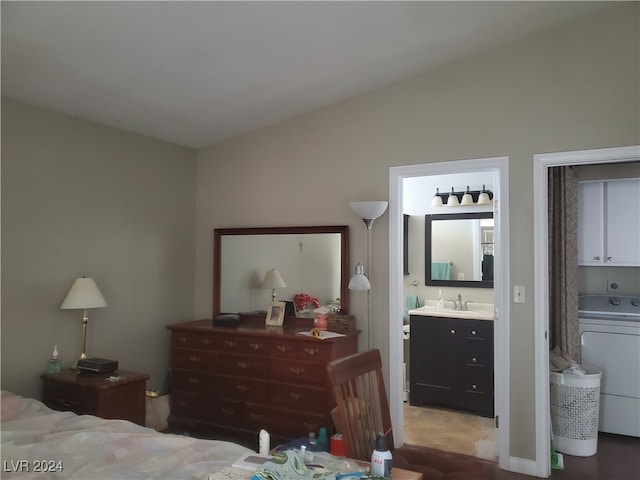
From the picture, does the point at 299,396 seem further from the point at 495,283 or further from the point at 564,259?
the point at 564,259

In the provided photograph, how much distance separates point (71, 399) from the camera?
3236 millimetres

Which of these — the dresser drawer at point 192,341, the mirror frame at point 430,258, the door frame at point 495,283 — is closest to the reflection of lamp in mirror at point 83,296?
the dresser drawer at point 192,341

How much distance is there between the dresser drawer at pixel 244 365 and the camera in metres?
3.82

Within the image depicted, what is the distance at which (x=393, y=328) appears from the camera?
3773 millimetres

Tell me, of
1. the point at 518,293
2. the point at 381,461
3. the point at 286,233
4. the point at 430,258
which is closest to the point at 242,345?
the point at 286,233

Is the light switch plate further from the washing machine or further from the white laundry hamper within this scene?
the washing machine

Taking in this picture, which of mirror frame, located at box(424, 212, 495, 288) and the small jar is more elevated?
mirror frame, located at box(424, 212, 495, 288)

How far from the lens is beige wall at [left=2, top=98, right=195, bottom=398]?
326 centimetres

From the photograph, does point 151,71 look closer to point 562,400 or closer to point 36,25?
point 36,25

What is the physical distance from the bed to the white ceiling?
1.93 metres

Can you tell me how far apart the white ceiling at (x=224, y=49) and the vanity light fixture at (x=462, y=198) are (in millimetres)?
1695

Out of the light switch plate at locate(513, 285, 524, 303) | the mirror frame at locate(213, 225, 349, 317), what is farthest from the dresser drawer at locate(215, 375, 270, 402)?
the light switch plate at locate(513, 285, 524, 303)

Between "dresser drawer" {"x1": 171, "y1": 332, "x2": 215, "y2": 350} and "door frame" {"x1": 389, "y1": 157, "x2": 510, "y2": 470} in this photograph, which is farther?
"dresser drawer" {"x1": 171, "y1": 332, "x2": 215, "y2": 350}

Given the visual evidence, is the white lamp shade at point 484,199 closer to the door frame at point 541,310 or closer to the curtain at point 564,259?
the curtain at point 564,259
